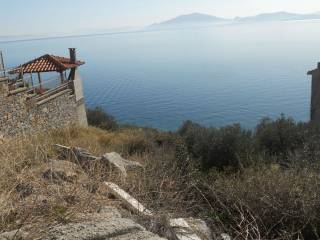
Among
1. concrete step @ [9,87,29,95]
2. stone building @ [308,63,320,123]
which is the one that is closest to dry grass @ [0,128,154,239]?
concrete step @ [9,87,29,95]

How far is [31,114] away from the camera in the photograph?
1575cm

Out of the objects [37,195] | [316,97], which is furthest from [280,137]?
[37,195]

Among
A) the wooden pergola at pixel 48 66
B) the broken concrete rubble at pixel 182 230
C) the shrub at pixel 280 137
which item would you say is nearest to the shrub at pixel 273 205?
the broken concrete rubble at pixel 182 230

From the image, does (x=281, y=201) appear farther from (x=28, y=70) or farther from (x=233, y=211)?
(x=28, y=70)

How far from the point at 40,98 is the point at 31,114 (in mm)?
1193

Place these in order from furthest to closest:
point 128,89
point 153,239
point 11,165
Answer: point 128,89
point 11,165
point 153,239

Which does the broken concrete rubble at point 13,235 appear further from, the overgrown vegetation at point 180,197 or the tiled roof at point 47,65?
the tiled roof at point 47,65

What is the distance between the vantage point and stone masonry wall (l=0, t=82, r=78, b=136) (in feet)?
45.4

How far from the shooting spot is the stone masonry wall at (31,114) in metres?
13.8

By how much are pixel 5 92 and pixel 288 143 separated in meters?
9.99

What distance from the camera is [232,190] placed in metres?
6.35

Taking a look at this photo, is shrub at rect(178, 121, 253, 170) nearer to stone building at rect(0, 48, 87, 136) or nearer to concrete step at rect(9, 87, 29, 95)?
stone building at rect(0, 48, 87, 136)

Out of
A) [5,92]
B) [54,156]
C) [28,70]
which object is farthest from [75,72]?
[54,156]

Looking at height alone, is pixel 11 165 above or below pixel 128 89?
above
